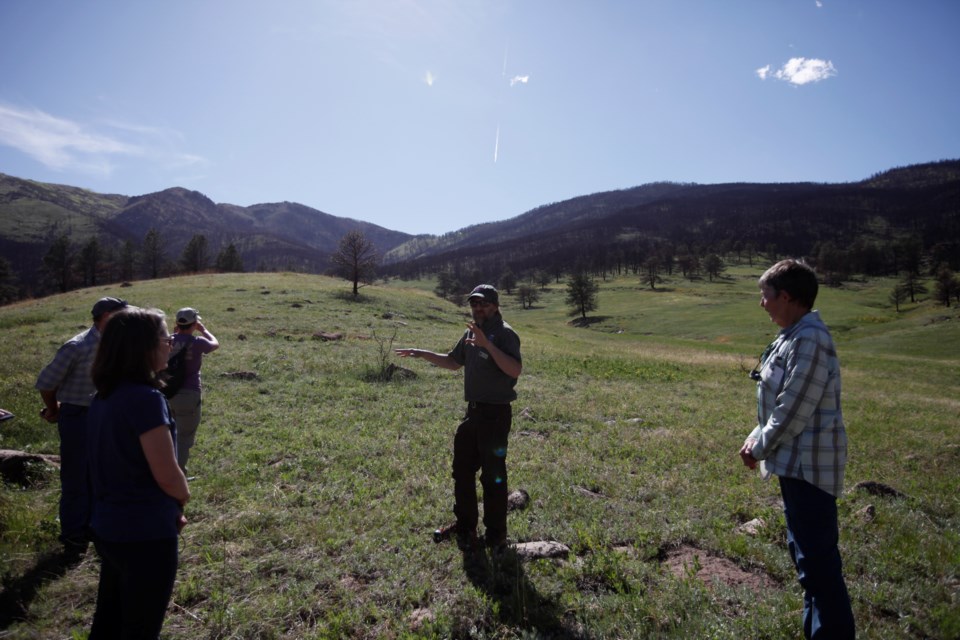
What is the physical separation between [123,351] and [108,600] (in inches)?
62.9

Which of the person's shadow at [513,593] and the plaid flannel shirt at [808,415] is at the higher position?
the plaid flannel shirt at [808,415]

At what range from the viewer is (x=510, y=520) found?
19.5ft

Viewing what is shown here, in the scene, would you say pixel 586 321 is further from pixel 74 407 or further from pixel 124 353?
pixel 124 353

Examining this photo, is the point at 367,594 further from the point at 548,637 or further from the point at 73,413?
the point at 73,413

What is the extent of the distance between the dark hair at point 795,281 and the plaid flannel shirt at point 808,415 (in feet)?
0.47

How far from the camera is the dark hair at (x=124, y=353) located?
267 cm

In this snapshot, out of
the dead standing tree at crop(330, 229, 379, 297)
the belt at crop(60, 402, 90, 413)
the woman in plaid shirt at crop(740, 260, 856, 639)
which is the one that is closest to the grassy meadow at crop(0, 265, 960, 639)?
the woman in plaid shirt at crop(740, 260, 856, 639)

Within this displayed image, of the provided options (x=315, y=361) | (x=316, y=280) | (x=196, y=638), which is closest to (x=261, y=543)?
(x=196, y=638)

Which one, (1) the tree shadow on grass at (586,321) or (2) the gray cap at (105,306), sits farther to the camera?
(1) the tree shadow on grass at (586,321)

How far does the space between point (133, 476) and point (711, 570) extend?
17.7 ft

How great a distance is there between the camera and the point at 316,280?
174 feet

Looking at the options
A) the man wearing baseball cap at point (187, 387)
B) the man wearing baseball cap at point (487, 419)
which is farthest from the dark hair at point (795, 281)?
the man wearing baseball cap at point (187, 387)

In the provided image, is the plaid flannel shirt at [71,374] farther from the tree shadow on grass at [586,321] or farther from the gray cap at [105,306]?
the tree shadow on grass at [586,321]

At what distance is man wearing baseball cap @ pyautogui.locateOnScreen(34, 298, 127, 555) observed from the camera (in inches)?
198
